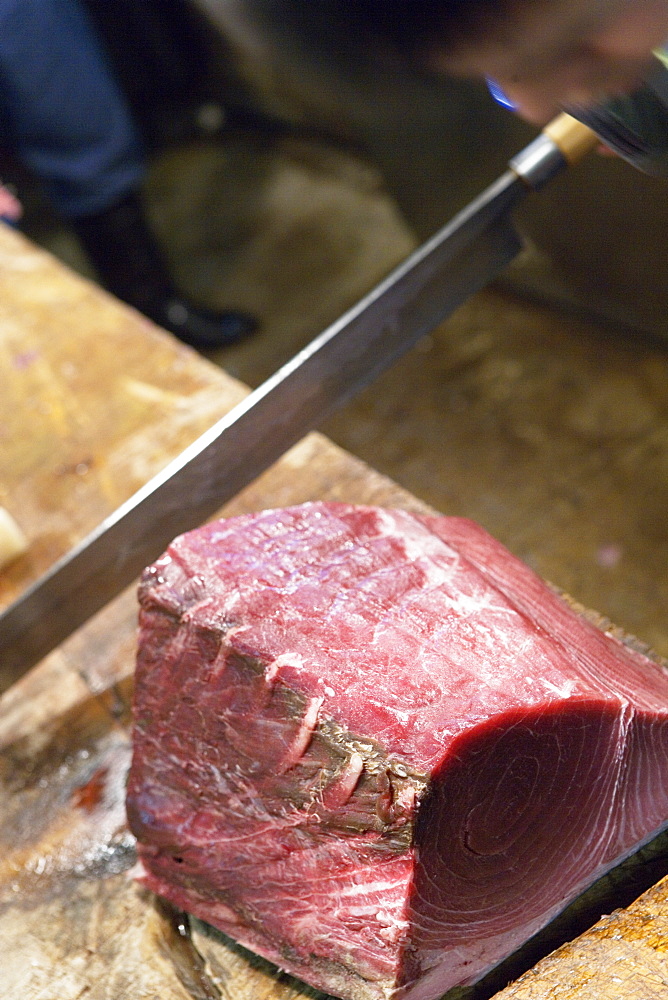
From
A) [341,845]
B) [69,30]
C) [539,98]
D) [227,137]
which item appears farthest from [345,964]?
[227,137]

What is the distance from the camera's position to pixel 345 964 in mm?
1681

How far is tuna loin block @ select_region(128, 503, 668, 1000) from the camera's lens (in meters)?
1.58

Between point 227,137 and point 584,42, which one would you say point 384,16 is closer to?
point 584,42

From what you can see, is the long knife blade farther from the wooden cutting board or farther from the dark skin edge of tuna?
the dark skin edge of tuna

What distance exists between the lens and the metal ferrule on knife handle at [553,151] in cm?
232

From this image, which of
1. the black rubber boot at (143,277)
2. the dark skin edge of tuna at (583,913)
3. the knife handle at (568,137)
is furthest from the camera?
the black rubber boot at (143,277)

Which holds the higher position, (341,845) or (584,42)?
(584,42)

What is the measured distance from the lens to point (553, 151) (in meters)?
2.35

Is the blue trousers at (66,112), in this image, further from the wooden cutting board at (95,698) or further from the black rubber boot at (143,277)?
the wooden cutting board at (95,698)

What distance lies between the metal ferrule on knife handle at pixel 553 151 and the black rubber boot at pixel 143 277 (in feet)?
10.5

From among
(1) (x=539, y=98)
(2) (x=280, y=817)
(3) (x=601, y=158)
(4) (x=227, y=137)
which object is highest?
(1) (x=539, y=98)

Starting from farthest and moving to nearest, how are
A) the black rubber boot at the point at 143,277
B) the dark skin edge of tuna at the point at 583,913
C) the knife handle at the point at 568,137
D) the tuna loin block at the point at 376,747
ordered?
the black rubber boot at the point at 143,277 < the knife handle at the point at 568,137 < the dark skin edge of tuna at the point at 583,913 < the tuna loin block at the point at 376,747

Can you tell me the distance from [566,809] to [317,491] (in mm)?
1211

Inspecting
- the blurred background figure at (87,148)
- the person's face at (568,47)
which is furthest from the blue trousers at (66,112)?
the person's face at (568,47)
